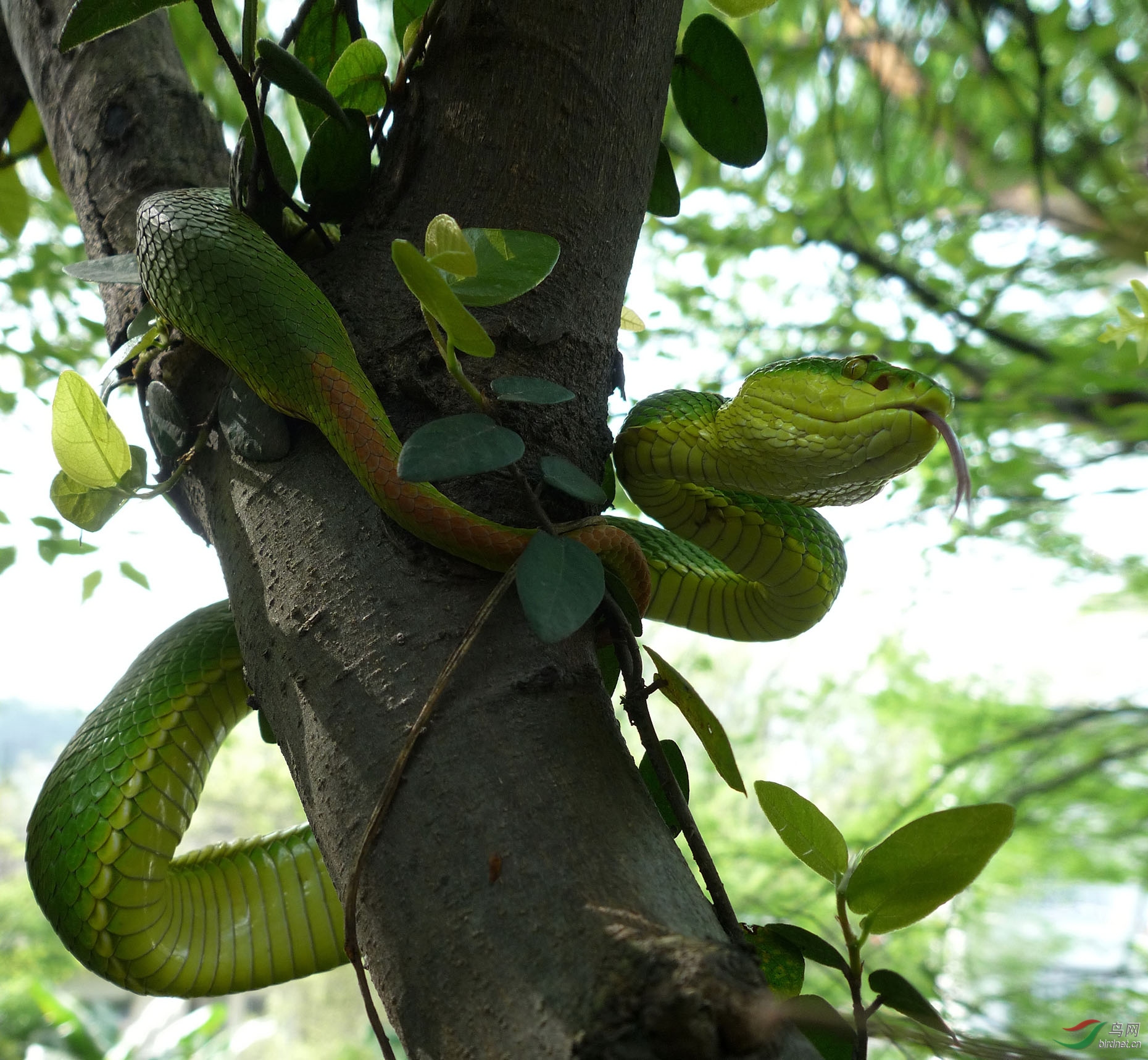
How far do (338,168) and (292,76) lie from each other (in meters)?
0.12

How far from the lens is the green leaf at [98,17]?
72 cm

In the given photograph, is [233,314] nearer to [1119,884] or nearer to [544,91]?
[544,91]

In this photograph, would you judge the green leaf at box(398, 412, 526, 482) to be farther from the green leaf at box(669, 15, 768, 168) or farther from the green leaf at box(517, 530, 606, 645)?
the green leaf at box(669, 15, 768, 168)

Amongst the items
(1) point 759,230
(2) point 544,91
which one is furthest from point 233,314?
(1) point 759,230

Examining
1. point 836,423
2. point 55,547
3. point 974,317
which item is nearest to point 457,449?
point 836,423

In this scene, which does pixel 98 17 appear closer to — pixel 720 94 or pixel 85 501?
pixel 85 501

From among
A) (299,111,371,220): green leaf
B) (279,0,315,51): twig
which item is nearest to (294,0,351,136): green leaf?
(279,0,315,51): twig

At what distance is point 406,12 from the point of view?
110cm

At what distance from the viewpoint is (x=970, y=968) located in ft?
18.6

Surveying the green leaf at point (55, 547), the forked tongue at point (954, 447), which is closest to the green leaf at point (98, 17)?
the forked tongue at point (954, 447)

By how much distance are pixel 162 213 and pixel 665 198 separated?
73cm

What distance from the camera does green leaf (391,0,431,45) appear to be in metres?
1.09

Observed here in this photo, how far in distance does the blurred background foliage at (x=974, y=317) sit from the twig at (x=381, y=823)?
207 cm

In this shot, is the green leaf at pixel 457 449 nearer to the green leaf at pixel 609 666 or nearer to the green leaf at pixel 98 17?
the green leaf at pixel 609 666
